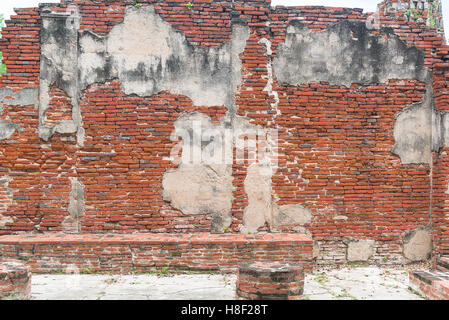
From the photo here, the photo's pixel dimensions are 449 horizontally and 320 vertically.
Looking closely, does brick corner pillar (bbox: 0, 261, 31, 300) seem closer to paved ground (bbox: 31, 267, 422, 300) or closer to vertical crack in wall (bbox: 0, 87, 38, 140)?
paved ground (bbox: 31, 267, 422, 300)


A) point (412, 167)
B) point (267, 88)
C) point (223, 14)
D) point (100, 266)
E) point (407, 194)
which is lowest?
point (100, 266)

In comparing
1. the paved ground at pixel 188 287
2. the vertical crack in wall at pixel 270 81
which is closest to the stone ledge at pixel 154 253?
the paved ground at pixel 188 287

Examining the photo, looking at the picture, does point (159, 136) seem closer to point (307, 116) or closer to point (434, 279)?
point (307, 116)

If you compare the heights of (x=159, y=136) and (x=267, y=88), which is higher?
(x=267, y=88)

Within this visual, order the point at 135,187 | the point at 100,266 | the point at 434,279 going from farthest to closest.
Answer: the point at 135,187 < the point at 100,266 < the point at 434,279

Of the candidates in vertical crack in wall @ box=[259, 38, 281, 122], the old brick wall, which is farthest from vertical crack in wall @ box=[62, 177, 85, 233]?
vertical crack in wall @ box=[259, 38, 281, 122]

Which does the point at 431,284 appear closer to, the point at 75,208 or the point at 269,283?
the point at 269,283

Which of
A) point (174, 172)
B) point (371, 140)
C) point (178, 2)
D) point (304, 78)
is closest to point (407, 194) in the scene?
point (371, 140)

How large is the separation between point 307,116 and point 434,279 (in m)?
2.68

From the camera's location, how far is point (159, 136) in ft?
19.3

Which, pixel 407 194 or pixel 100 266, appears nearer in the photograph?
pixel 100 266

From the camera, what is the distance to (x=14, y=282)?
3980mm

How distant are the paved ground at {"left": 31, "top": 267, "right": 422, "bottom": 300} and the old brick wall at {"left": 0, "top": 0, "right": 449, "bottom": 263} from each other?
2.65ft

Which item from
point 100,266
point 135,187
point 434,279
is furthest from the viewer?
point 135,187
